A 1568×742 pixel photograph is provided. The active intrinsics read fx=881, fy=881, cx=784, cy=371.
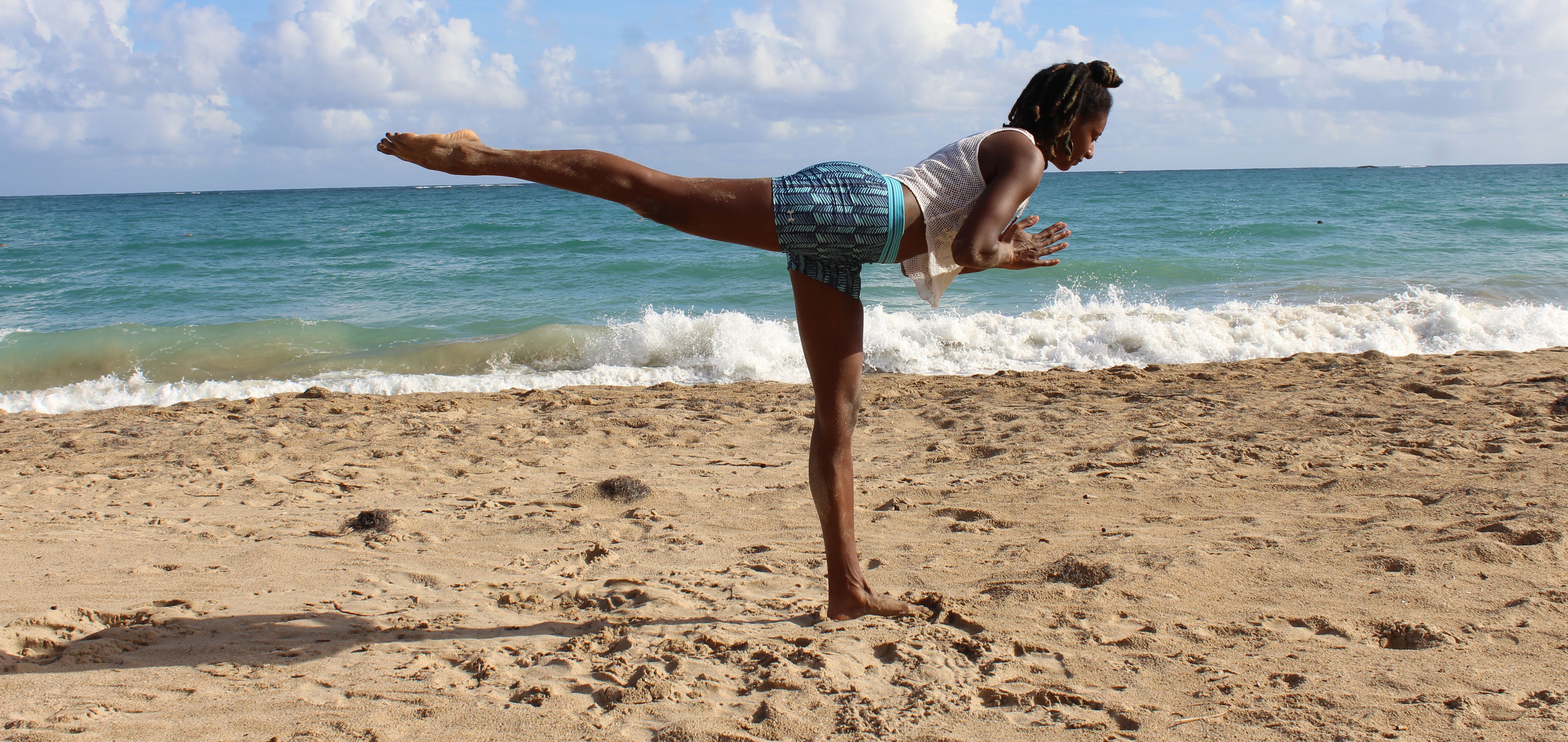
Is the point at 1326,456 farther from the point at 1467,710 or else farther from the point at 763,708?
the point at 763,708

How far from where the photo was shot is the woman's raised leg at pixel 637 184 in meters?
2.24

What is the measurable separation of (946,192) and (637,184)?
0.80 meters

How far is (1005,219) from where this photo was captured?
2.24m

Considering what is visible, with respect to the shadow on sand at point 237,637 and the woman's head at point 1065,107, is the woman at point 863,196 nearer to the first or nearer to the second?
the woman's head at point 1065,107

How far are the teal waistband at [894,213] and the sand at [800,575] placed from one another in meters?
1.15

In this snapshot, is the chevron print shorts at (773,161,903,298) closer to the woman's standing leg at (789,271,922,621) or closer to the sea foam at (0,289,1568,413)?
the woman's standing leg at (789,271,922,621)

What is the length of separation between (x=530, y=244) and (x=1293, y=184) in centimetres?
4300

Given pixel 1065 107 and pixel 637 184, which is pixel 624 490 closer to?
pixel 637 184

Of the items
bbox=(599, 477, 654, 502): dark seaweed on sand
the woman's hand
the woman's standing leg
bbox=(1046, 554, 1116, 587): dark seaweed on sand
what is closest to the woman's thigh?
the woman's standing leg

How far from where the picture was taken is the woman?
224cm

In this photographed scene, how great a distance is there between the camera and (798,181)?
228cm

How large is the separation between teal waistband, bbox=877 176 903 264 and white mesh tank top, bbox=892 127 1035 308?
0.15 ft

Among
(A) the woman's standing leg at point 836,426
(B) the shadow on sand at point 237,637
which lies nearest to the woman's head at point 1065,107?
(A) the woman's standing leg at point 836,426

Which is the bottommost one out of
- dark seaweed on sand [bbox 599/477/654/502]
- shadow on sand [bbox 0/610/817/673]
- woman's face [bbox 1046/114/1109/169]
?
shadow on sand [bbox 0/610/817/673]
